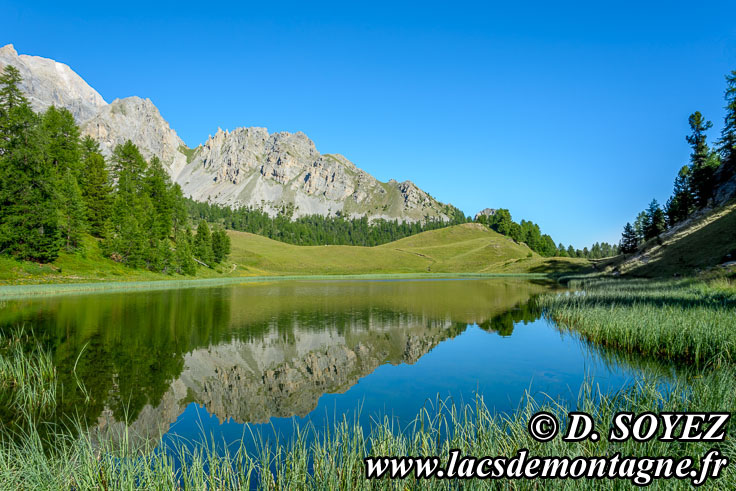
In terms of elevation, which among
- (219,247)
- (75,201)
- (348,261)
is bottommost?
(348,261)

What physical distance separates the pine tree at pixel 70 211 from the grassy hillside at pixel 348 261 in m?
2.90

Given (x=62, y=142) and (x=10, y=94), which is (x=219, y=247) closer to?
(x=62, y=142)

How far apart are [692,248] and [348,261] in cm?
10924

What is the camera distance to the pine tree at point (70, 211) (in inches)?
2400

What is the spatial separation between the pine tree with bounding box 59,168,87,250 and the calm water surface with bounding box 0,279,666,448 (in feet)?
123

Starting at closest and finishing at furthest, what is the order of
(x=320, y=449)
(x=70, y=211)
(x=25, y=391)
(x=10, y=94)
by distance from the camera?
(x=320, y=449) < (x=25, y=391) < (x=10, y=94) < (x=70, y=211)

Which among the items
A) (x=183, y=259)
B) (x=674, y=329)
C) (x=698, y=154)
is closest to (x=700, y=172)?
(x=698, y=154)

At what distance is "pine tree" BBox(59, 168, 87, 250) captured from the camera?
60969mm

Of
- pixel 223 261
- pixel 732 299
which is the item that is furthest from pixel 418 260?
pixel 732 299

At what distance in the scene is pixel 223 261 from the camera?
106750 millimetres

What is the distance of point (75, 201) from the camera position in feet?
208

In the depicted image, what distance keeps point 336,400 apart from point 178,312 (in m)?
25.3

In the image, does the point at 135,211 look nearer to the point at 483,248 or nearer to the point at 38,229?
the point at 38,229

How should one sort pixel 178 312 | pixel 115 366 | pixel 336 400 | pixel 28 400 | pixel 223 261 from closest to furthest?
pixel 28 400
pixel 336 400
pixel 115 366
pixel 178 312
pixel 223 261
